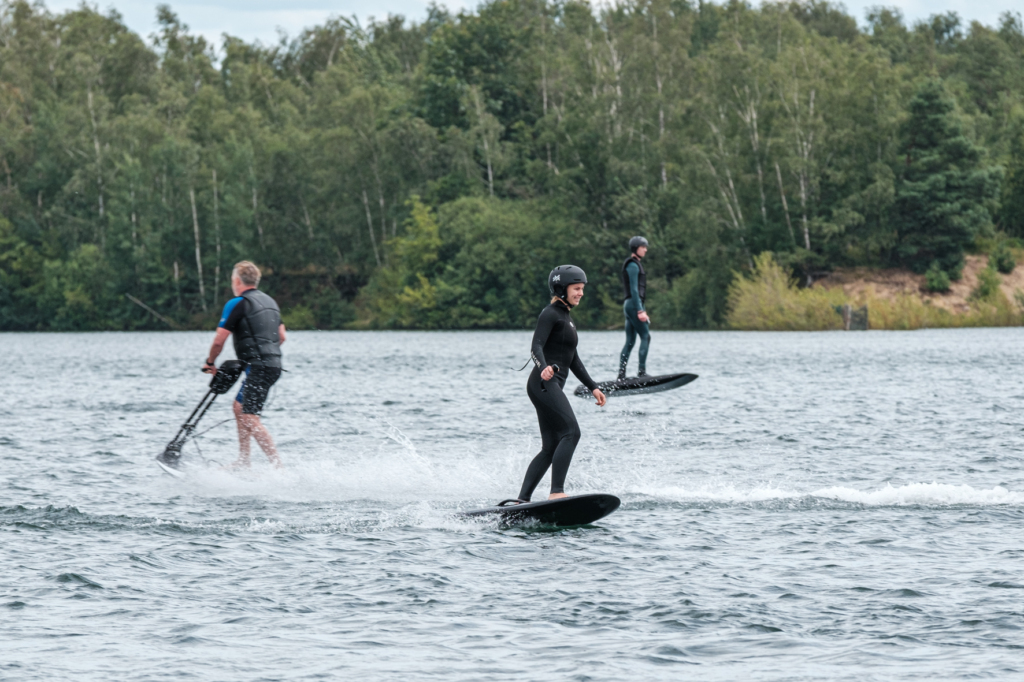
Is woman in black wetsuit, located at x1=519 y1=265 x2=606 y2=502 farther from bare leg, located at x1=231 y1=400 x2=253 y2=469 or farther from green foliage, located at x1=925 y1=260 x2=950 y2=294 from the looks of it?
green foliage, located at x1=925 y1=260 x2=950 y2=294

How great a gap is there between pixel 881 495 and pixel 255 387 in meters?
5.76

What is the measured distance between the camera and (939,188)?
65125 millimetres

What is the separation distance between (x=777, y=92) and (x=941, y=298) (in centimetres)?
1366

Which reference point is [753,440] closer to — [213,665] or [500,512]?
[500,512]

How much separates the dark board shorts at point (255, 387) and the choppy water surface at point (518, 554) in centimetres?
76

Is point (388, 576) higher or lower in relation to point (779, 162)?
lower

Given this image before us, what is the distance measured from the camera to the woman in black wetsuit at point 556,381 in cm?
1020

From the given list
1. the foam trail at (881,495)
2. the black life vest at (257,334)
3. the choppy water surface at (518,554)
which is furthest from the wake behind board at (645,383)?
the black life vest at (257,334)

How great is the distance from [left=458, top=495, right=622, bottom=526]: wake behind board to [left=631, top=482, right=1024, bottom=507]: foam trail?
176 centimetres

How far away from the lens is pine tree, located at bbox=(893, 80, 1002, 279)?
2512 inches

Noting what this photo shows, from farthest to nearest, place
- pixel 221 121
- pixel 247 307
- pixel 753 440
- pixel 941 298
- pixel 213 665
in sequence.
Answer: pixel 221 121, pixel 941 298, pixel 753 440, pixel 247 307, pixel 213 665

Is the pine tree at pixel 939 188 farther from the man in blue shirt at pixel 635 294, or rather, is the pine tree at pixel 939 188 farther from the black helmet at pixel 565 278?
the black helmet at pixel 565 278

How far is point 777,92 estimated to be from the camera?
6881 centimetres

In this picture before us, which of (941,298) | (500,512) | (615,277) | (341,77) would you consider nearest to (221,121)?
(341,77)
